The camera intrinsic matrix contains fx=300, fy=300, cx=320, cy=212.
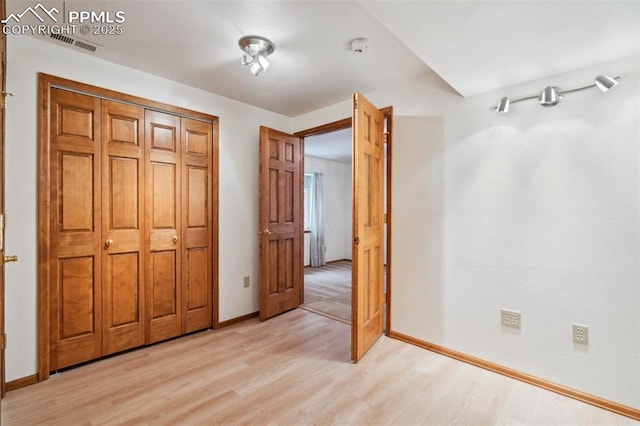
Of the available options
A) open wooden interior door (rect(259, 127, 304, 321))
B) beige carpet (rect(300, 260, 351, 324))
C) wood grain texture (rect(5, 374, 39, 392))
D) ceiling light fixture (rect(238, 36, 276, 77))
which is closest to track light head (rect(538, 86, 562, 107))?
ceiling light fixture (rect(238, 36, 276, 77))

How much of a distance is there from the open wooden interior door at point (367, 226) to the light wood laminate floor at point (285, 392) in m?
0.27

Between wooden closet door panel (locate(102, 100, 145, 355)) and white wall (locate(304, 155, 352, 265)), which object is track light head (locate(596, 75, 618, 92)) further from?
white wall (locate(304, 155, 352, 265))

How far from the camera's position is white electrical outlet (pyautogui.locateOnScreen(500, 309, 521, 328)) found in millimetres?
2197

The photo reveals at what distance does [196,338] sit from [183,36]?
2.56 metres

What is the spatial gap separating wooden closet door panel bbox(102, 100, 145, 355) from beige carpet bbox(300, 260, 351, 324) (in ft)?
6.30

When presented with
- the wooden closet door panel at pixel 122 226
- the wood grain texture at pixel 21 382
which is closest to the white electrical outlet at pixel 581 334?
the wooden closet door panel at pixel 122 226

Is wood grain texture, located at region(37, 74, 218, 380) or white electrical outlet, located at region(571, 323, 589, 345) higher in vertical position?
wood grain texture, located at region(37, 74, 218, 380)

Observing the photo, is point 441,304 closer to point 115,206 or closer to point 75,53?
point 115,206

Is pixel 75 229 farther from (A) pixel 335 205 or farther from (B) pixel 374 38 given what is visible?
(A) pixel 335 205

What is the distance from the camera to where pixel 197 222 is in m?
3.01

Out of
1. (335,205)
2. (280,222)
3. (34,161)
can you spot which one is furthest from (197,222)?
(335,205)

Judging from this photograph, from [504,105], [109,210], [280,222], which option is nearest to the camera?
[504,105]

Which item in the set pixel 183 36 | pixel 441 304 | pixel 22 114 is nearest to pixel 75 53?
pixel 22 114

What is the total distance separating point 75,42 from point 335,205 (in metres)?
5.77
